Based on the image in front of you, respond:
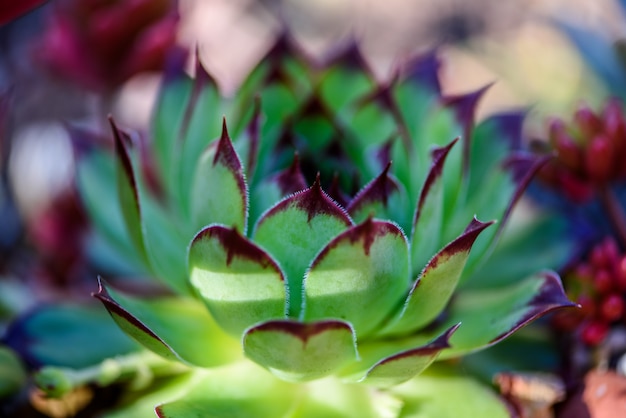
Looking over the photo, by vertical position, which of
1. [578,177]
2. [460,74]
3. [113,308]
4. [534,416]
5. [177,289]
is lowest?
[460,74]

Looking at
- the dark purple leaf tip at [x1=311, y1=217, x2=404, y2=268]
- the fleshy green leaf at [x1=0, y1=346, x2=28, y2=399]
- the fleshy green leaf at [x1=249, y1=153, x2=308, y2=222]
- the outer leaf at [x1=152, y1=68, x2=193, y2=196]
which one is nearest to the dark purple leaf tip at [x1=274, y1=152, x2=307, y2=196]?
the fleshy green leaf at [x1=249, y1=153, x2=308, y2=222]

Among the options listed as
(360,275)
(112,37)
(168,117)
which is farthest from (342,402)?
(112,37)

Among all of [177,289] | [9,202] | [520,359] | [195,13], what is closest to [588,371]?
[520,359]

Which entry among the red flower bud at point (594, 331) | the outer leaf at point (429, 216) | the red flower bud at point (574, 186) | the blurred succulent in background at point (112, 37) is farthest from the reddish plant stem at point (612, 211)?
the blurred succulent in background at point (112, 37)

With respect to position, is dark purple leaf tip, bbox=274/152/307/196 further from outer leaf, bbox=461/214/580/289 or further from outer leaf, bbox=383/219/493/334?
outer leaf, bbox=461/214/580/289

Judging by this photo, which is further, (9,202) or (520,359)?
(9,202)

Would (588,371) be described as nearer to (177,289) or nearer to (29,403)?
(177,289)
